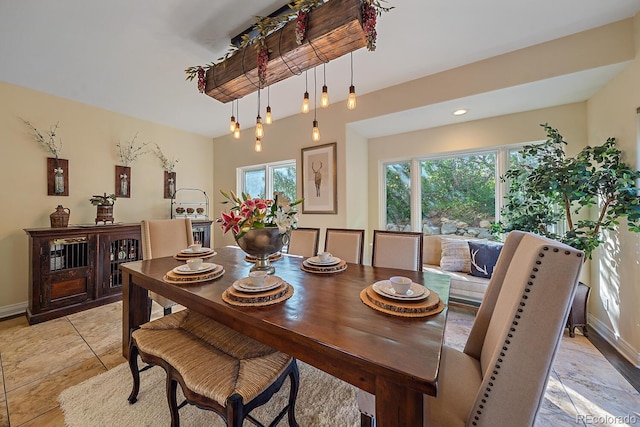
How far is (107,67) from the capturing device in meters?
2.41

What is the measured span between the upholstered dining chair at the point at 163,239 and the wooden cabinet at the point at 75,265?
1.05m

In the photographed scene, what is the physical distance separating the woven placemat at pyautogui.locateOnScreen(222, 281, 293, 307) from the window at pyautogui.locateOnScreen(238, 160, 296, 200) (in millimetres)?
2767

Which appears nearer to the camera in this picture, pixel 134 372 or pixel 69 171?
pixel 134 372

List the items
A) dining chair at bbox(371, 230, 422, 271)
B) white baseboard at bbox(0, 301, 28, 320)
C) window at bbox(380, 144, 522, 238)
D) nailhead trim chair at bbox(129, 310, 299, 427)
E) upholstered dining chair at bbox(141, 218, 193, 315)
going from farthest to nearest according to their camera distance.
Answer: window at bbox(380, 144, 522, 238), white baseboard at bbox(0, 301, 28, 320), upholstered dining chair at bbox(141, 218, 193, 315), dining chair at bbox(371, 230, 422, 271), nailhead trim chair at bbox(129, 310, 299, 427)

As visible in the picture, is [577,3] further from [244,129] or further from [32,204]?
[32,204]

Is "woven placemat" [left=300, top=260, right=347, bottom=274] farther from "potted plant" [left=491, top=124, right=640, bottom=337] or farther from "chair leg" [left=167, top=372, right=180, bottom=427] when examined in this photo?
"potted plant" [left=491, top=124, right=640, bottom=337]

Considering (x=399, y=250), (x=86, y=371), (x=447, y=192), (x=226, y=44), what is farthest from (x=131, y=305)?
(x=447, y=192)

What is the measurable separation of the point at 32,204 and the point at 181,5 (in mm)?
3018

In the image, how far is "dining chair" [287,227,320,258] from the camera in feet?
8.02

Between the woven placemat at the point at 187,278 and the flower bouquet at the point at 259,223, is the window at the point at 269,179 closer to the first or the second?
the flower bouquet at the point at 259,223

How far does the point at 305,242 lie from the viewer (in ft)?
8.20

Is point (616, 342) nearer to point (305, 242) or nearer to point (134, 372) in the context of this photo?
point (305, 242)

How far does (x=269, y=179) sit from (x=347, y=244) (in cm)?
252

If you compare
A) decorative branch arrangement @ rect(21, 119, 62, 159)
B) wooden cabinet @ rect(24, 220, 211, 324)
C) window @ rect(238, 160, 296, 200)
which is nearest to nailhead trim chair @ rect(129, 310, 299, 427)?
wooden cabinet @ rect(24, 220, 211, 324)
